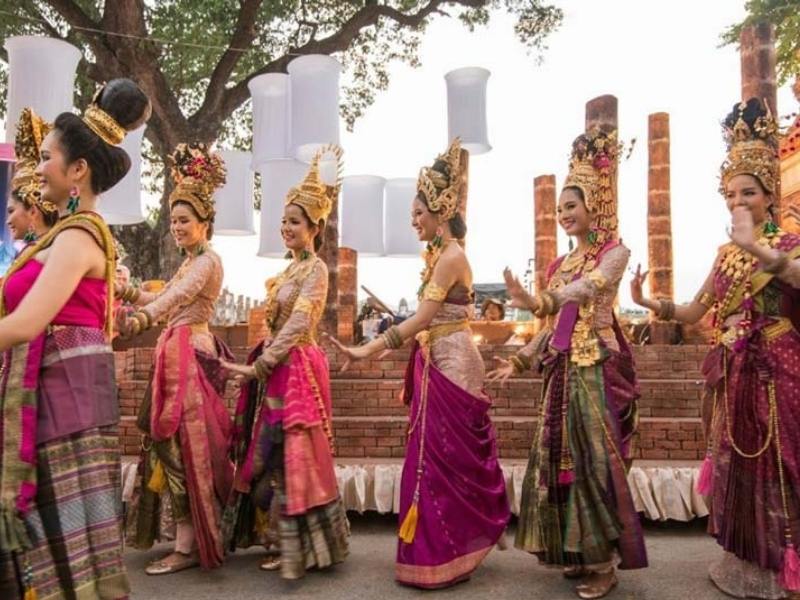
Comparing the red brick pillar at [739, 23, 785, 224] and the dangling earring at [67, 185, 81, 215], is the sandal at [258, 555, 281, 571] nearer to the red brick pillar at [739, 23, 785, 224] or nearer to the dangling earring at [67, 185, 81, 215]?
the dangling earring at [67, 185, 81, 215]

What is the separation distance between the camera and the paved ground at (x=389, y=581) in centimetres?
322

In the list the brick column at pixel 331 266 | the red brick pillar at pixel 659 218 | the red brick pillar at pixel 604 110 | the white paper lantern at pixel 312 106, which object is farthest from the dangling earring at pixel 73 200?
the red brick pillar at pixel 659 218

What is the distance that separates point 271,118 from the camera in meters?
7.37

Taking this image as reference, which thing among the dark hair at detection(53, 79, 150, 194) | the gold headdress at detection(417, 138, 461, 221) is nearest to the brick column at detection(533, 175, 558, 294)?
the gold headdress at detection(417, 138, 461, 221)

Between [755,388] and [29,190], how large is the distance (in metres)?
2.91

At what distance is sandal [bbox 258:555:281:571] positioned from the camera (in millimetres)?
3596

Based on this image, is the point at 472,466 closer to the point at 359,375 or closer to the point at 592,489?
the point at 592,489

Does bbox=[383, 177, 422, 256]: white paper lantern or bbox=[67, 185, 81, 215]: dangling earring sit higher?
bbox=[383, 177, 422, 256]: white paper lantern

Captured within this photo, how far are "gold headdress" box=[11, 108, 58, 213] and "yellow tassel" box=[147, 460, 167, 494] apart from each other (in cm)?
139

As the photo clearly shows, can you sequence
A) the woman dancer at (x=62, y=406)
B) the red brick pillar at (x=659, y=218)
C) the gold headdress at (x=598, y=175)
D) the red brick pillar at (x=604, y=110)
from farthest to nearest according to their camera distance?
the red brick pillar at (x=659, y=218) < the red brick pillar at (x=604, y=110) < the gold headdress at (x=598, y=175) < the woman dancer at (x=62, y=406)

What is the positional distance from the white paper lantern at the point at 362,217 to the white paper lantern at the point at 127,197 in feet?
10.3

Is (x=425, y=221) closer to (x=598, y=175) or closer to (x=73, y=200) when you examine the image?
(x=598, y=175)

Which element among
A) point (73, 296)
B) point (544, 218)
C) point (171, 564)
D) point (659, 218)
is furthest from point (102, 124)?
point (544, 218)

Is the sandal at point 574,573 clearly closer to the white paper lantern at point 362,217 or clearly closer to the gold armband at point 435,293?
the gold armband at point 435,293
